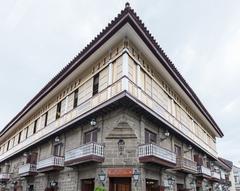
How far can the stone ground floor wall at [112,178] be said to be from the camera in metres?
11.5

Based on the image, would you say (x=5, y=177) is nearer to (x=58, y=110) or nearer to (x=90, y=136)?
(x=58, y=110)

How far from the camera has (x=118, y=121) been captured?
39.9 ft

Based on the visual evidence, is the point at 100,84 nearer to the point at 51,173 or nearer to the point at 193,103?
the point at 51,173

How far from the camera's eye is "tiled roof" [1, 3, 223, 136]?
36.3 ft

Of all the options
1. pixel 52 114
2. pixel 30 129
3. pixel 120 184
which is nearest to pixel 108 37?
pixel 120 184

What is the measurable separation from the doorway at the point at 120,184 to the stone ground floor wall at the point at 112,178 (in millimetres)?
111

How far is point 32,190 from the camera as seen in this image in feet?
59.9

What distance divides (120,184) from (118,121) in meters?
2.85

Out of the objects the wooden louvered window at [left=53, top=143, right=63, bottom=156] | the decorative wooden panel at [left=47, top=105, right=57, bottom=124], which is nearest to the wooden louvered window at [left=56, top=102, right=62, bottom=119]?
the decorative wooden panel at [left=47, top=105, right=57, bottom=124]

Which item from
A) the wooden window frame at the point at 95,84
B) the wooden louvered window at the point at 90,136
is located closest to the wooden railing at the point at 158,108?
the wooden window frame at the point at 95,84

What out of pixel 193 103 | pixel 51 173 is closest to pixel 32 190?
pixel 51 173

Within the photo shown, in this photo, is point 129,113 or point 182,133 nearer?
point 129,113

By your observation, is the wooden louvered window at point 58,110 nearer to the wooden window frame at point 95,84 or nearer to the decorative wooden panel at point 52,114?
the decorative wooden panel at point 52,114

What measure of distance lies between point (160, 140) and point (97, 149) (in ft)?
13.4
